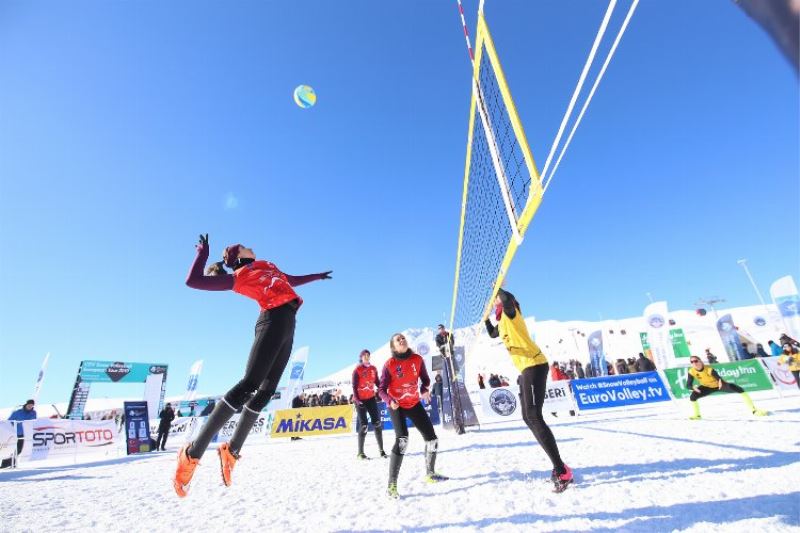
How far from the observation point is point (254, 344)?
268 centimetres

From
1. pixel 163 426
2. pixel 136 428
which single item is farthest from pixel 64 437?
pixel 163 426

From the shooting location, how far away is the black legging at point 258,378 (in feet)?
8.41

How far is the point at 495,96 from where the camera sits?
14.1 feet

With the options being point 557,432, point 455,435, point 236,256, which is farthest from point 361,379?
point 236,256

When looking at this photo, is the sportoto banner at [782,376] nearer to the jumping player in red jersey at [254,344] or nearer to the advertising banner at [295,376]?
the jumping player in red jersey at [254,344]

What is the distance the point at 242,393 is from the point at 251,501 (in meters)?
2.04

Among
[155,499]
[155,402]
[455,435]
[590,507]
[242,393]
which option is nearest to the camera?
[242,393]

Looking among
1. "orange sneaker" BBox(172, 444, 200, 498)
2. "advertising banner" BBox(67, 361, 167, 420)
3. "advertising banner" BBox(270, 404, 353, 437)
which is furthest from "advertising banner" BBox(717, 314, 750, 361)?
"advertising banner" BBox(67, 361, 167, 420)

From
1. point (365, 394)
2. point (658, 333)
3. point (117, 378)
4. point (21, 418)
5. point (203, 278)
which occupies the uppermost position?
point (117, 378)

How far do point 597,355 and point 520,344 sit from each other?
23.3 m

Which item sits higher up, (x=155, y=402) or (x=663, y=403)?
(x=155, y=402)

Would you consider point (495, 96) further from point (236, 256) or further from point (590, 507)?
point (590, 507)

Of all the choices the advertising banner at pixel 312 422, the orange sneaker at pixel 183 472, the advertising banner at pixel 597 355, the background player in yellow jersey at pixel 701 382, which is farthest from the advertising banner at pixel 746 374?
the orange sneaker at pixel 183 472

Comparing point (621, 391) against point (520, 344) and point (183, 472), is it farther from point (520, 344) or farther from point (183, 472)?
point (183, 472)
